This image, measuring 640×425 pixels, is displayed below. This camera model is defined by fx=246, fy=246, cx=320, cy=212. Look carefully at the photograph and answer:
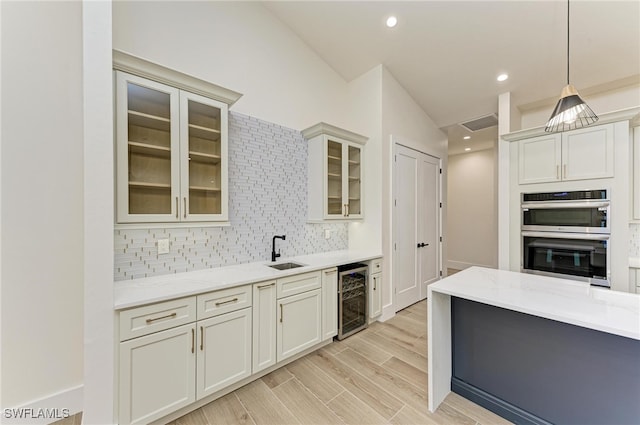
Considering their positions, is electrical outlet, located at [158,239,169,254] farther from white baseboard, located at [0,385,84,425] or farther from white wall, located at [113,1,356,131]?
white wall, located at [113,1,356,131]

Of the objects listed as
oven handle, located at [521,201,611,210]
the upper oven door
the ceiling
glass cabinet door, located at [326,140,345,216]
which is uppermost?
the ceiling

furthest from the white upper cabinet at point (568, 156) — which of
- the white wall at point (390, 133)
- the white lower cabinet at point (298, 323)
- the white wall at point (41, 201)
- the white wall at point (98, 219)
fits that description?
the white wall at point (41, 201)

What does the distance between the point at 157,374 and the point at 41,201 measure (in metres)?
1.41

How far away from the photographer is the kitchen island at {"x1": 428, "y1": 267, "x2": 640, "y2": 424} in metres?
1.33

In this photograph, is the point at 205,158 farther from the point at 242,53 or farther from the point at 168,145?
the point at 242,53

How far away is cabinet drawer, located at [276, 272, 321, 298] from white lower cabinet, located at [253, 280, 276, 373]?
0.25 ft

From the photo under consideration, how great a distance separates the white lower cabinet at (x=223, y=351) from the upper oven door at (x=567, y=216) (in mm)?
3395

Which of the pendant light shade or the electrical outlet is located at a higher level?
the pendant light shade

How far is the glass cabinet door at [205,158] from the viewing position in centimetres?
204

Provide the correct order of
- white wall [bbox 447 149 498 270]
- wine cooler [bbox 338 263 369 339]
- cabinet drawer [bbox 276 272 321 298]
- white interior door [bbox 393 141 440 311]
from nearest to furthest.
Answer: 1. cabinet drawer [bbox 276 272 321 298]
2. wine cooler [bbox 338 263 369 339]
3. white interior door [bbox 393 141 440 311]
4. white wall [bbox 447 149 498 270]

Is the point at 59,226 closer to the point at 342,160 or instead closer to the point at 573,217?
the point at 342,160

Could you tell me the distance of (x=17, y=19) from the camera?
5.23ft

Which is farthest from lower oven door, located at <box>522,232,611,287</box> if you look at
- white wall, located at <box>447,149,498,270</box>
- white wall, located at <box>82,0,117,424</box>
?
white wall, located at <box>82,0,117,424</box>

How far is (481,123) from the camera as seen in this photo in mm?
4297
